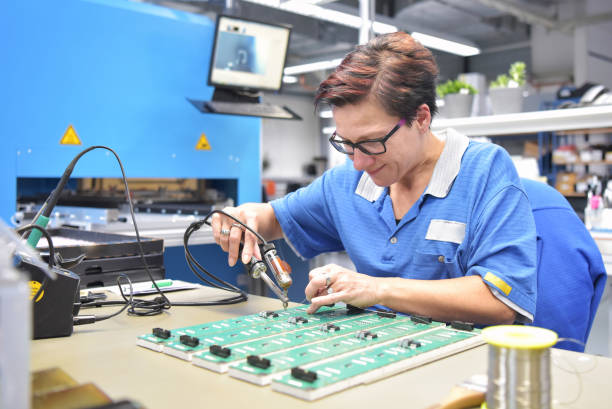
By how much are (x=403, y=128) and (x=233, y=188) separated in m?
1.90

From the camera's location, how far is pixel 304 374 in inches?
26.1

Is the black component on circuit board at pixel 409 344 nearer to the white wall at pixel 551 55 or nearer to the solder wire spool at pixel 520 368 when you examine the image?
the solder wire spool at pixel 520 368

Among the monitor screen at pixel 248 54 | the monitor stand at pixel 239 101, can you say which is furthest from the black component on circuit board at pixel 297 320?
the monitor screen at pixel 248 54

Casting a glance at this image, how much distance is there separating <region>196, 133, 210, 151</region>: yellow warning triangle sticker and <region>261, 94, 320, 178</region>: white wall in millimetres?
10325

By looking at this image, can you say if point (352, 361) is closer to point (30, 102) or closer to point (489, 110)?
point (30, 102)

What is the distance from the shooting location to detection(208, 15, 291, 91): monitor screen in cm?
260

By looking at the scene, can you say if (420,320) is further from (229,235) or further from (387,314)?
(229,235)

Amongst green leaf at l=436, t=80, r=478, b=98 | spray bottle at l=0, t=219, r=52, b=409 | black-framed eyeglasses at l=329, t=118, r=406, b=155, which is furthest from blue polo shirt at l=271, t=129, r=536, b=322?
green leaf at l=436, t=80, r=478, b=98

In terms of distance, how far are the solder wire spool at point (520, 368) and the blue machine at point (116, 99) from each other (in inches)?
83.2

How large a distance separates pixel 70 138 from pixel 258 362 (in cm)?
194

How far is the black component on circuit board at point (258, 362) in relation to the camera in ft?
2.31

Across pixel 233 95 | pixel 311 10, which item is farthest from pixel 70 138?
pixel 311 10

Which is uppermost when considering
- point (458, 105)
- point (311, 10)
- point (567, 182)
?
point (311, 10)

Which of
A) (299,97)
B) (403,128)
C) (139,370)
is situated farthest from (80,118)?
(299,97)
